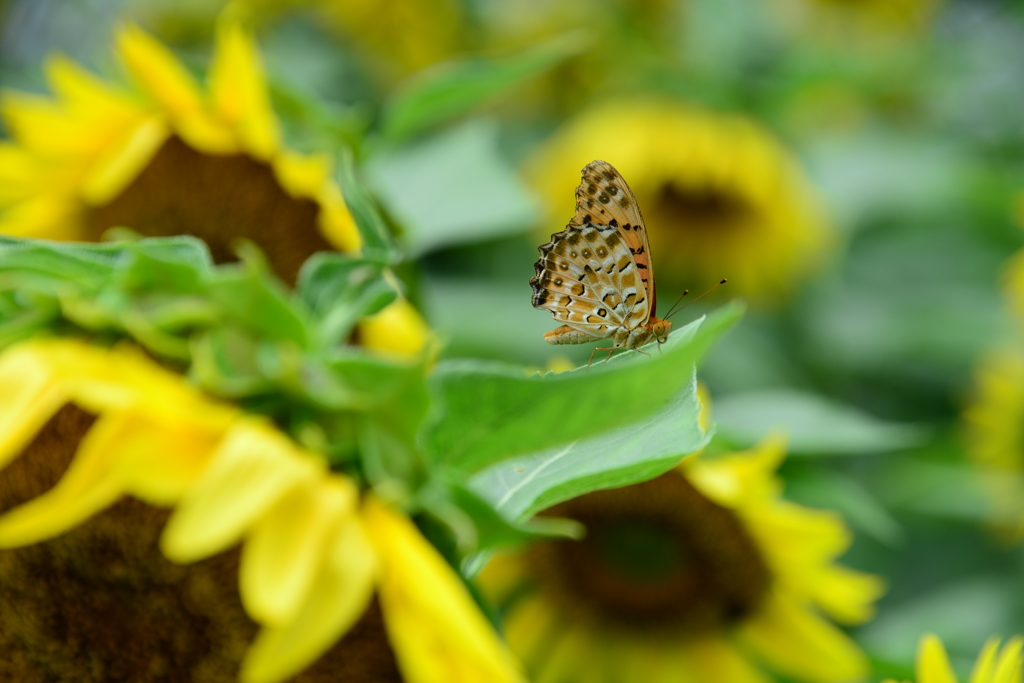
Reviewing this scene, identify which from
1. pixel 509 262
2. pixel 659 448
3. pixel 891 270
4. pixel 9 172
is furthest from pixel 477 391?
pixel 891 270

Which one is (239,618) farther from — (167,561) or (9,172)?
(9,172)

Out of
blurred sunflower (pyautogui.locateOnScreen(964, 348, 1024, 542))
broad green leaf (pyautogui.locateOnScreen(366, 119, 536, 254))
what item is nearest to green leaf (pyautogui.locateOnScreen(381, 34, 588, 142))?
broad green leaf (pyautogui.locateOnScreen(366, 119, 536, 254))

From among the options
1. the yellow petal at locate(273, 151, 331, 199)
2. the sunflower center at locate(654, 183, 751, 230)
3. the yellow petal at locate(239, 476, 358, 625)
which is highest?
the yellow petal at locate(239, 476, 358, 625)

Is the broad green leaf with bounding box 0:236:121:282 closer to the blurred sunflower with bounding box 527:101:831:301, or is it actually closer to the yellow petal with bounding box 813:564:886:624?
the yellow petal with bounding box 813:564:886:624

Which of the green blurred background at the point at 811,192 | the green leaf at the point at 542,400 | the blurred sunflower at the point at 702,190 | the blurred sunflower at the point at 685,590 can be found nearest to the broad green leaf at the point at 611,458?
the green leaf at the point at 542,400

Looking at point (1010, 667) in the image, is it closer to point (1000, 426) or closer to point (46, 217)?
point (46, 217)

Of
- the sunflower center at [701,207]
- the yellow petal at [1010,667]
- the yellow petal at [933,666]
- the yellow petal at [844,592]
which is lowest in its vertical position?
the sunflower center at [701,207]

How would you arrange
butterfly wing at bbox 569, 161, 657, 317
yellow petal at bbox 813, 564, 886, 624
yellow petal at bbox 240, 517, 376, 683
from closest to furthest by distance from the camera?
yellow petal at bbox 240, 517, 376, 683 < butterfly wing at bbox 569, 161, 657, 317 < yellow petal at bbox 813, 564, 886, 624

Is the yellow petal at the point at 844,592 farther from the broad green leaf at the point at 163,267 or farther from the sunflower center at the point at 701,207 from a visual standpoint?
the sunflower center at the point at 701,207
